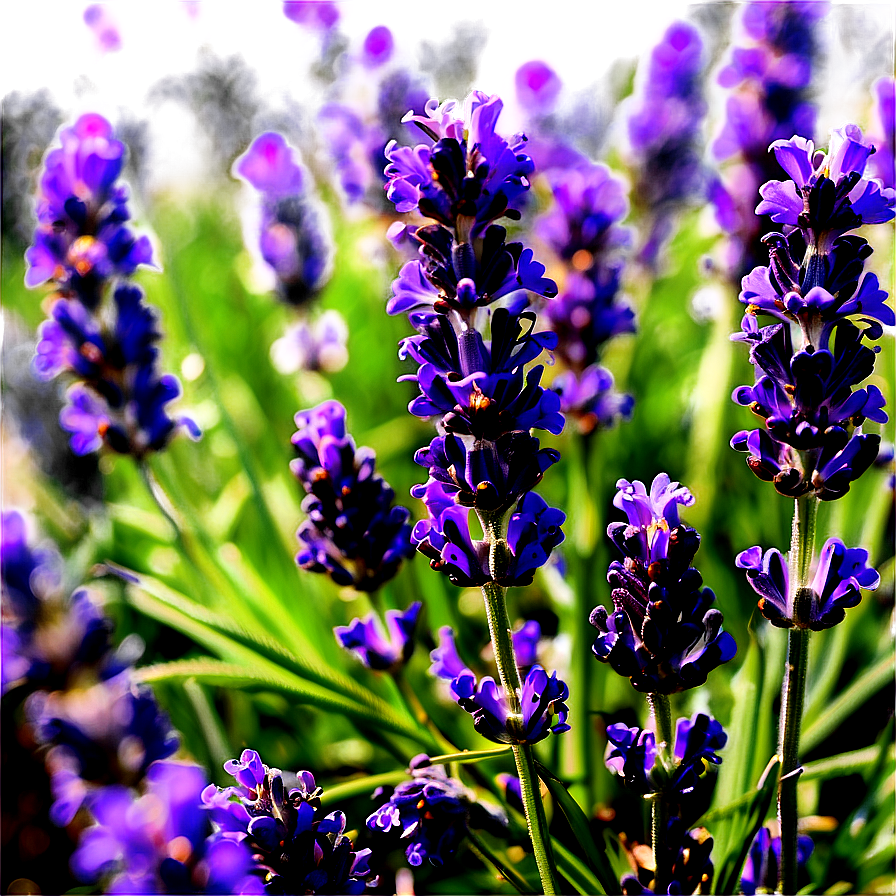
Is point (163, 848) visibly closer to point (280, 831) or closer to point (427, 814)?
point (280, 831)

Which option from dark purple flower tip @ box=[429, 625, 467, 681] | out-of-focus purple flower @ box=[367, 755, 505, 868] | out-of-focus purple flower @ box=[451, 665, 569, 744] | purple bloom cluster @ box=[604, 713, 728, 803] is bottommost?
out-of-focus purple flower @ box=[367, 755, 505, 868]

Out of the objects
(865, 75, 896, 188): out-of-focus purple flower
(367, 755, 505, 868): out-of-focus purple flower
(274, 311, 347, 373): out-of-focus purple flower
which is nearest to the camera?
(367, 755, 505, 868): out-of-focus purple flower

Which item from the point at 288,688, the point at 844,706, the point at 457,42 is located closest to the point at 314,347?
the point at 288,688

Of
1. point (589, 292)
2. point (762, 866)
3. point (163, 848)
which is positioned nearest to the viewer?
point (163, 848)

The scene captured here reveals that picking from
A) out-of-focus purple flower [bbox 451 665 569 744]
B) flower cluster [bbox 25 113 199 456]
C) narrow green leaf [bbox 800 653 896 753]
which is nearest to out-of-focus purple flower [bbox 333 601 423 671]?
out-of-focus purple flower [bbox 451 665 569 744]

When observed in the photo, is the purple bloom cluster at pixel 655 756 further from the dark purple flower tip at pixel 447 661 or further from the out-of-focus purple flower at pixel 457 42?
the out-of-focus purple flower at pixel 457 42

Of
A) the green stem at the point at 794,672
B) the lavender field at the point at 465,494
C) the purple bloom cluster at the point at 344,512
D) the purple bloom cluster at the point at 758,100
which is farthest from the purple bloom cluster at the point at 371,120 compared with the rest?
the green stem at the point at 794,672

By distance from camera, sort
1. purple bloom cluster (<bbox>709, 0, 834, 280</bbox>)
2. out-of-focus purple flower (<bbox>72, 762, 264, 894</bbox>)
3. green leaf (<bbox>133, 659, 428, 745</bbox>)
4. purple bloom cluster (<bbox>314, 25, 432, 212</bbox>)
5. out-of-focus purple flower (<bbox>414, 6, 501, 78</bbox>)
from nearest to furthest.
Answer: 1. out-of-focus purple flower (<bbox>72, 762, 264, 894</bbox>)
2. green leaf (<bbox>133, 659, 428, 745</bbox>)
3. purple bloom cluster (<bbox>709, 0, 834, 280</bbox>)
4. purple bloom cluster (<bbox>314, 25, 432, 212</bbox>)
5. out-of-focus purple flower (<bbox>414, 6, 501, 78</bbox>)

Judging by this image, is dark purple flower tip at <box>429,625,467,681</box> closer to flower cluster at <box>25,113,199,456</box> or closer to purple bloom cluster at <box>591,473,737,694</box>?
purple bloom cluster at <box>591,473,737,694</box>
